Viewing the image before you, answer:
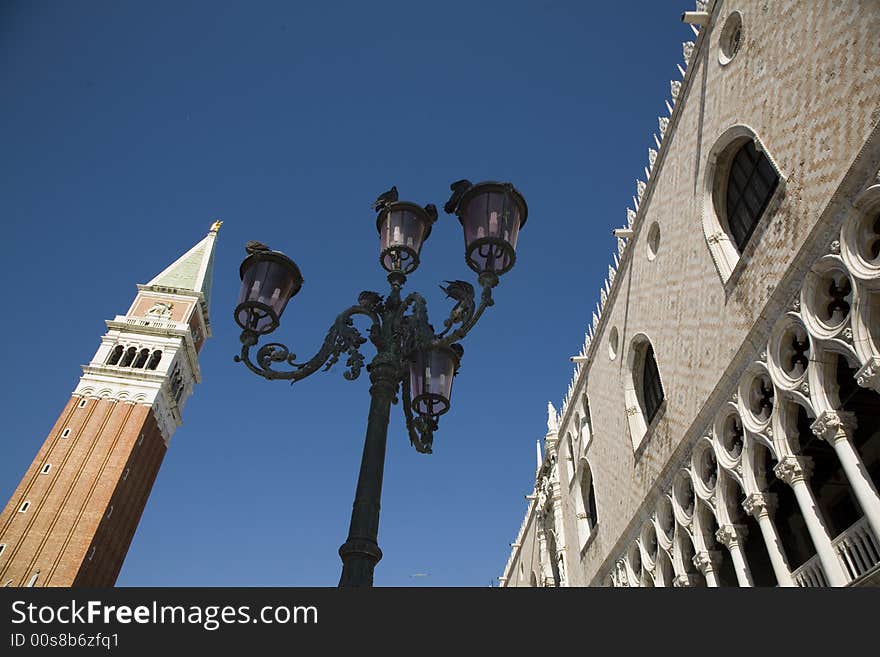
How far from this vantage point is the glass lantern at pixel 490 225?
4.19 metres

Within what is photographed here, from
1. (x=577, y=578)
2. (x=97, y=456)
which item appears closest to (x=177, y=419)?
(x=97, y=456)

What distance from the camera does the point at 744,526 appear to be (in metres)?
8.49

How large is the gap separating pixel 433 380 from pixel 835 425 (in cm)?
474

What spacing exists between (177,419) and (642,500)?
31.9 m

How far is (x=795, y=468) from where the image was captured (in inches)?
281

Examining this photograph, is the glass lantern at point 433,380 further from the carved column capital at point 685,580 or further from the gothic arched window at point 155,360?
the gothic arched window at point 155,360

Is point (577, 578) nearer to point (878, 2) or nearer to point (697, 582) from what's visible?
point (697, 582)

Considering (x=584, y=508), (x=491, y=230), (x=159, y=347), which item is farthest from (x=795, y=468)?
(x=159, y=347)

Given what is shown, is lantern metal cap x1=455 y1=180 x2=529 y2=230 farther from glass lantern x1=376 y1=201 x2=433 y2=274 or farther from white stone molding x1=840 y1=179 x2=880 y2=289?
white stone molding x1=840 y1=179 x2=880 y2=289

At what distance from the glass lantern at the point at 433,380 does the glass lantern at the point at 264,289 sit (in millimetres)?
1031

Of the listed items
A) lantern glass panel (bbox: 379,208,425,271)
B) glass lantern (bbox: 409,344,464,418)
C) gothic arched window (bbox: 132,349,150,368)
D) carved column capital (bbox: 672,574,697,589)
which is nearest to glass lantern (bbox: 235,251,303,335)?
lantern glass panel (bbox: 379,208,425,271)

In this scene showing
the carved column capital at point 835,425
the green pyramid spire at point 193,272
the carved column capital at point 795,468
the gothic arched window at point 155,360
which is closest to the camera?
the carved column capital at point 835,425

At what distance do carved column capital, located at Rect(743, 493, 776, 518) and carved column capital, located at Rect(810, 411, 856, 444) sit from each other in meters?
1.49

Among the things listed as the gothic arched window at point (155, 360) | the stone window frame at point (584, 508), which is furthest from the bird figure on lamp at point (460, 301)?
the gothic arched window at point (155, 360)
